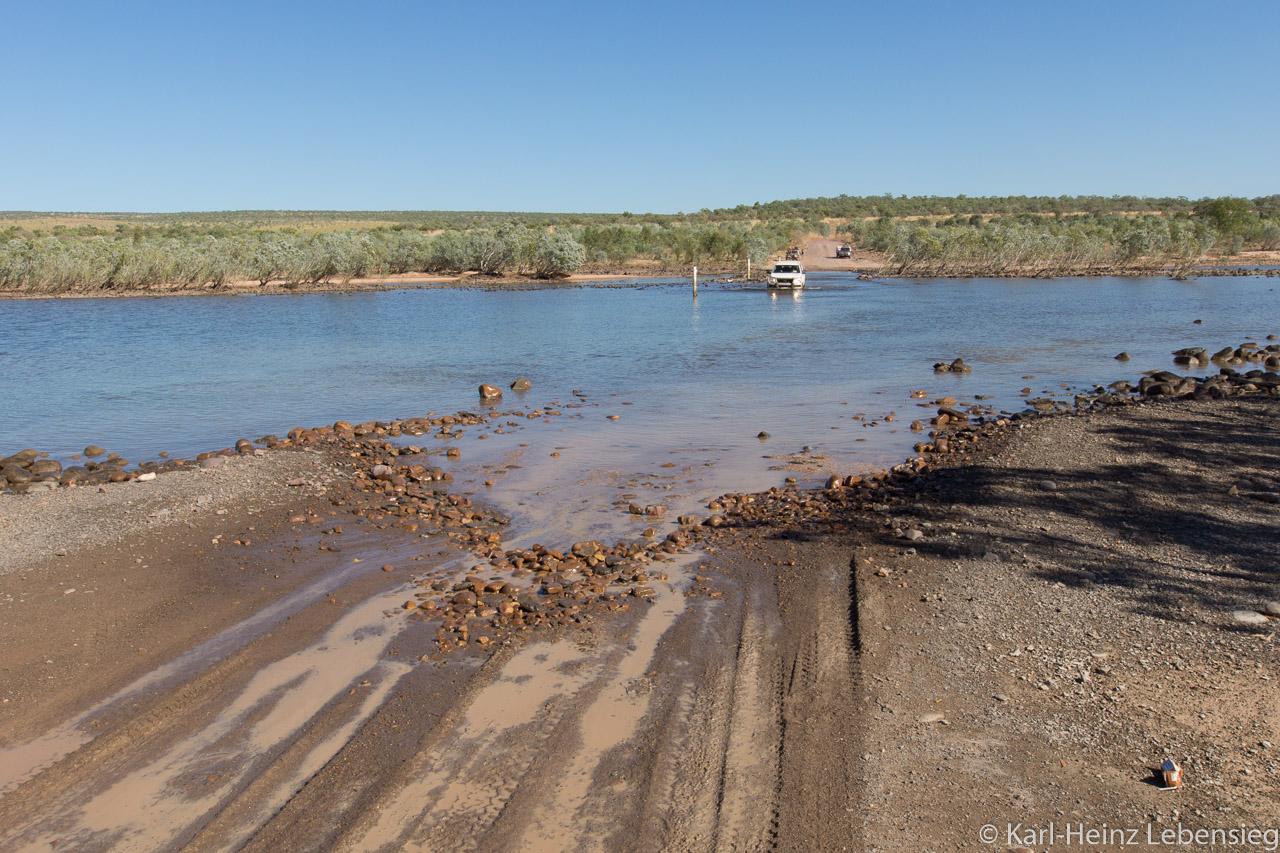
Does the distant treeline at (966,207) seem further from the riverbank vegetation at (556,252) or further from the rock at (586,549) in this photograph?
the rock at (586,549)

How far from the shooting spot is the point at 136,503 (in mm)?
11820

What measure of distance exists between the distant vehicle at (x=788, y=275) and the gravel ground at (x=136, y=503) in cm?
5073

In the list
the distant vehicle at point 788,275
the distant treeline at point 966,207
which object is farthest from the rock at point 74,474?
the distant treeline at point 966,207

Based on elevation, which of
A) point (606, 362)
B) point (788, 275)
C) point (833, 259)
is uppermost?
point (833, 259)

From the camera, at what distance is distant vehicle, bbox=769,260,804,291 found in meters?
61.2

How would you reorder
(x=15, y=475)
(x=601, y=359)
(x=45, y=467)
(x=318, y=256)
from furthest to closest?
1. (x=318, y=256)
2. (x=601, y=359)
3. (x=45, y=467)
4. (x=15, y=475)

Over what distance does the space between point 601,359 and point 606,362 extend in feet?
2.75

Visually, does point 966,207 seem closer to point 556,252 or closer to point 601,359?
point 556,252

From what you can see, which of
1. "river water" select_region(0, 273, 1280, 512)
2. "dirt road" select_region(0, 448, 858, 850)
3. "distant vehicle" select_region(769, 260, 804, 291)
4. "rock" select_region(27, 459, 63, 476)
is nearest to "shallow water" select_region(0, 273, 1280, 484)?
"river water" select_region(0, 273, 1280, 512)

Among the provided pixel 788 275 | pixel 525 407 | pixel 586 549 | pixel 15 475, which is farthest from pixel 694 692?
pixel 788 275

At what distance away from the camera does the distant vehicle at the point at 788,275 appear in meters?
61.2

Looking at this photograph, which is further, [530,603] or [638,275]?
[638,275]

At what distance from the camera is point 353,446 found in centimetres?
1585

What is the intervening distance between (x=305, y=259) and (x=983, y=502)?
71.8m
